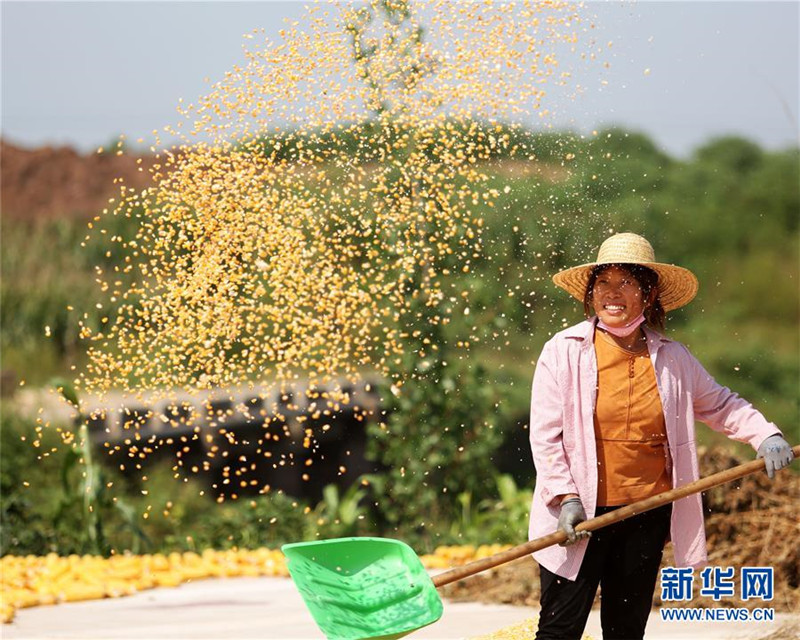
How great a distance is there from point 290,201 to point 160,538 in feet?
9.44

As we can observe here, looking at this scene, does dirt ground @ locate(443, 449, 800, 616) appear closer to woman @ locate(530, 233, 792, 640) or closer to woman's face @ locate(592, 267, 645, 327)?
woman @ locate(530, 233, 792, 640)

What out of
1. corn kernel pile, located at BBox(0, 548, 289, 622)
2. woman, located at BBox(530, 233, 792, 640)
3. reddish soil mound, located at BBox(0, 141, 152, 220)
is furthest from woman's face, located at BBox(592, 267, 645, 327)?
reddish soil mound, located at BBox(0, 141, 152, 220)

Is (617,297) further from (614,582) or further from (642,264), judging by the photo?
(614,582)

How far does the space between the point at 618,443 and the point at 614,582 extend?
385 mm

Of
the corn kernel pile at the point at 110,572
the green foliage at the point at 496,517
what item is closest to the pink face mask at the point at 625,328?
the green foliage at the point at 496,517

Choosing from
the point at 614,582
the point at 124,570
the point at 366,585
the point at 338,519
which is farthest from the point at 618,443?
the point at 338,519

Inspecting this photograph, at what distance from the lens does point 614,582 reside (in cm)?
324

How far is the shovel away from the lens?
3.34 metres

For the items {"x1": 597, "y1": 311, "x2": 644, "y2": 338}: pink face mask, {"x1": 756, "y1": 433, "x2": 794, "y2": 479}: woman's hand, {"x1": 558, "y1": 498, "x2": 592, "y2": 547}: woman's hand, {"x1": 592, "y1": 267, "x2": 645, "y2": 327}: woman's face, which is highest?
{"x1": 592, "y1": 267, "x2": 645, "y2": 327}: woman's face

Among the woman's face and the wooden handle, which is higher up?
the woman's face

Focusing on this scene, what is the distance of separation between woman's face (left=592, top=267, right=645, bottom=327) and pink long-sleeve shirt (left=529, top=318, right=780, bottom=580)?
6 cm

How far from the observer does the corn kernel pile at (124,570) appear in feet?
16.1

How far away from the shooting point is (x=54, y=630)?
14.2 ft

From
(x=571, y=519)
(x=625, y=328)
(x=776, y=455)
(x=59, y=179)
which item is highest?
(x=59, y=179)
